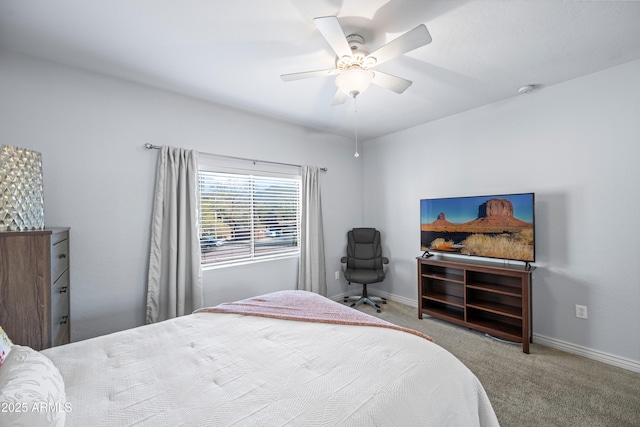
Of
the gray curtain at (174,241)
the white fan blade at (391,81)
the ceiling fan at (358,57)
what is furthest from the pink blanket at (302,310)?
the white fan blade at (391,81)

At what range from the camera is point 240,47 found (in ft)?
6.23

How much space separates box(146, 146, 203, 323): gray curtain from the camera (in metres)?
2.45

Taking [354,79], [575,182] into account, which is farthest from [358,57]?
[575,182]

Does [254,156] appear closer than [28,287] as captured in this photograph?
No

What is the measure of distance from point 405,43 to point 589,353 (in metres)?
3.14

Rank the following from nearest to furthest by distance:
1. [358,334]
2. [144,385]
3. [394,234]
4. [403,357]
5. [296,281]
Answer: [144,385], [403,357], [358,334], [296,281], [394,234]

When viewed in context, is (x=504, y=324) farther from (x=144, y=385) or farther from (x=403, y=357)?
(x=144, y=385)

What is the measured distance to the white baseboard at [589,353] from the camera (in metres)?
2.17

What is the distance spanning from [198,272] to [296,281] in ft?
4.44

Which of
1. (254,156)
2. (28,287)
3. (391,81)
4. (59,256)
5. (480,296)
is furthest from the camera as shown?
(254,156)

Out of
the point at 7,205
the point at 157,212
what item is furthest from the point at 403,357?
the point at 157,212

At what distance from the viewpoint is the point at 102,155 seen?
88.6 inches

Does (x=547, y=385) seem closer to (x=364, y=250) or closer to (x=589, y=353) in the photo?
(x=589, y=353)

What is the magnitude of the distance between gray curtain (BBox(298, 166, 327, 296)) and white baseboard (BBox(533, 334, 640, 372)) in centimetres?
252
